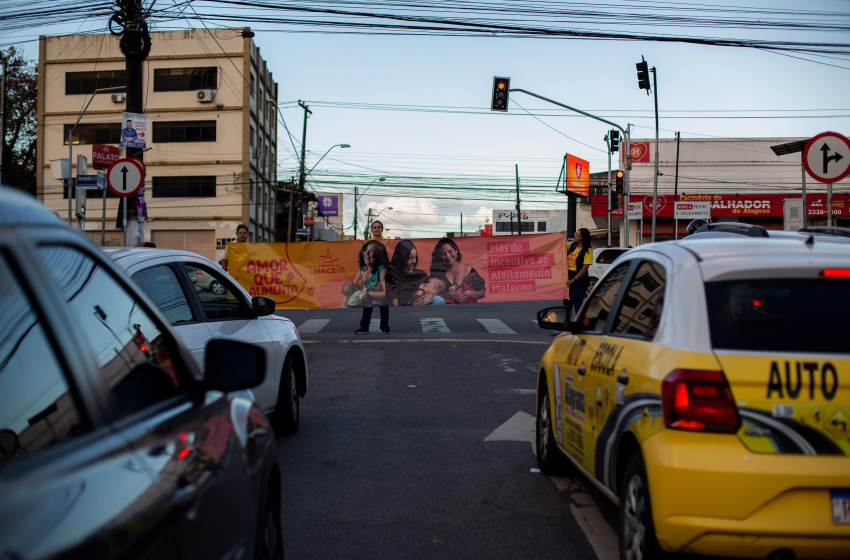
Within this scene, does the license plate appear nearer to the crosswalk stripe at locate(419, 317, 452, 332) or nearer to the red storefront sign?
the crosswalk stripe at locate(419, 317, 452, 332)

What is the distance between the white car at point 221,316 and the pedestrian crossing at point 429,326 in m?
9.45

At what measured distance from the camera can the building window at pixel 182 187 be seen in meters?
55.4

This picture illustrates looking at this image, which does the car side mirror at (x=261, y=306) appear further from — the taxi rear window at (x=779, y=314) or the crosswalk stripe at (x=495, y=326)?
the crosswalk stripe at (x=495, y=326)

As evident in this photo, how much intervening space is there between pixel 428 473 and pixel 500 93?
19.9m

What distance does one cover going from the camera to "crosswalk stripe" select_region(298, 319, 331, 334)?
17.4 m

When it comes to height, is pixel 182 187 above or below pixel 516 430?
above

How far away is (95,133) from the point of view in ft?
185

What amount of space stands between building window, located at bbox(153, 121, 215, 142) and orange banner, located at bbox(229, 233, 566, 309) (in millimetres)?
39050

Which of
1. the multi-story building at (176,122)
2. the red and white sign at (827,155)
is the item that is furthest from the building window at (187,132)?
the red and white sign at (827,155)

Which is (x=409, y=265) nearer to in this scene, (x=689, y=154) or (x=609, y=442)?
(x=609, y=442)

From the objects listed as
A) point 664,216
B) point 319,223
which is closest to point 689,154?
point 664,216

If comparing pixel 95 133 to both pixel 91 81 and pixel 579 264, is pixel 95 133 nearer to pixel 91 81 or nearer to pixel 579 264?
pixel 91 81

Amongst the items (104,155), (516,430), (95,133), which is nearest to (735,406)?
(516,430)

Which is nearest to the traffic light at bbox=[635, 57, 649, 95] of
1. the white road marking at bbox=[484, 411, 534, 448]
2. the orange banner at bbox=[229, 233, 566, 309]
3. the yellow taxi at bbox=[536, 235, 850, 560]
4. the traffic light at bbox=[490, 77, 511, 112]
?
the traffic light at bbox=[490, 77, 511, 112]
